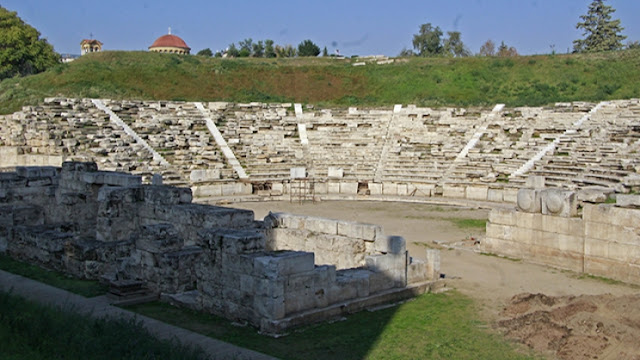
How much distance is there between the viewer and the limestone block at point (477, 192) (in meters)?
27.8

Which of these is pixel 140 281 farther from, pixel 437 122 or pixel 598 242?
pixel 437 122

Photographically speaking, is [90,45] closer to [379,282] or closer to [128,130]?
[128,130]

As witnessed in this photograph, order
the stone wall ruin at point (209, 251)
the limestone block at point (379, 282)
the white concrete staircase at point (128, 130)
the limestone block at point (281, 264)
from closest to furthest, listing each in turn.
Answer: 1. the limestone block at point (281, 264)
2. the stone wall ruin at point (209, 251)
3. the limestone block at point (379, 282)
4. the white concrete staircase at point (128, 130)

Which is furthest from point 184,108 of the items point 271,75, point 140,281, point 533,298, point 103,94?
point 533,298

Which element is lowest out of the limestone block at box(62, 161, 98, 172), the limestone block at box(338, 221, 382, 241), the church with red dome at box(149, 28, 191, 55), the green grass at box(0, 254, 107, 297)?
the green grass at box(0, 254, 107, 297)

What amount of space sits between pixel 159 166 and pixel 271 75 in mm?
19558

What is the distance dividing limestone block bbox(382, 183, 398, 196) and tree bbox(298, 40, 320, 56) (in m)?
42.3

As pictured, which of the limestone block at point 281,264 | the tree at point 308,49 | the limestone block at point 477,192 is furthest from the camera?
the tree at point 308,49

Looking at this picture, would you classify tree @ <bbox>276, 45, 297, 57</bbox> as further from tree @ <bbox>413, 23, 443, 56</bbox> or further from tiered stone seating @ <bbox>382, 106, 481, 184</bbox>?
tiered stone seating @ <bbox>382, 106, 481, 184</bbox>

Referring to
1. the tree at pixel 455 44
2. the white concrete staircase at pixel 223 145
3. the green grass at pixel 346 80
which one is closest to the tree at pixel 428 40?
the tree at pixel 455 44

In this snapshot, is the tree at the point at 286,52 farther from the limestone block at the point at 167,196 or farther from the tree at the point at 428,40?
the limestone block at the point at 167,196

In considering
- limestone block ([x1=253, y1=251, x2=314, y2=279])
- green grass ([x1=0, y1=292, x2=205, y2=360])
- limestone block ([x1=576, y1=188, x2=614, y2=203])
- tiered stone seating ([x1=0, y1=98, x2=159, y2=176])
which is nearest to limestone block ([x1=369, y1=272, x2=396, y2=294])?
limestone block ([x1=253, y1=251, x2=314, y2=279])

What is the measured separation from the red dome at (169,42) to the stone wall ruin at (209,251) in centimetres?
7094

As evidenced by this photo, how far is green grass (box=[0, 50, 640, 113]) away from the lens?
40.8m
